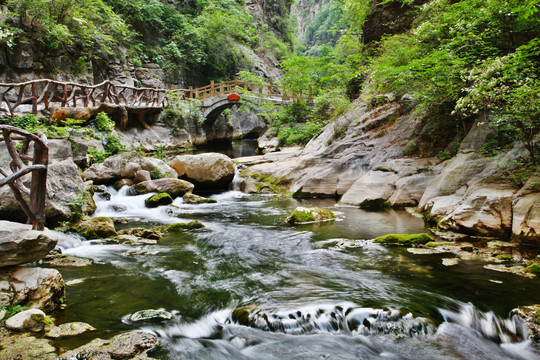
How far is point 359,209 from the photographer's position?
9734 millimetres

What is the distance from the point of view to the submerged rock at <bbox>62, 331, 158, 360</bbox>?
9.14 ft

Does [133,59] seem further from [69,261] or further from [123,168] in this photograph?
[69,261]

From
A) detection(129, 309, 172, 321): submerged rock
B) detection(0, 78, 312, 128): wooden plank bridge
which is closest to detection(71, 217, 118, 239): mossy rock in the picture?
detection(129, 309, 172, 321): submerged rock

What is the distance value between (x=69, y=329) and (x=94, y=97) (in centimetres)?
1736

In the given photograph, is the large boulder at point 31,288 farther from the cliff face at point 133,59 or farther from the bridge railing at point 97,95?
the cliff face at point 133,59

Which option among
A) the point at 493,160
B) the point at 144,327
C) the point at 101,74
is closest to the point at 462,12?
the point at 493,160

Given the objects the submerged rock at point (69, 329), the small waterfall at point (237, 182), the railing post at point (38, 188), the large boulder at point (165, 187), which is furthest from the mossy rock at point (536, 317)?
the small waterfall at point (237, 182)

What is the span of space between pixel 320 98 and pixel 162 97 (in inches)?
418

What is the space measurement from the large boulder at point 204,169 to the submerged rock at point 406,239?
27.6ft

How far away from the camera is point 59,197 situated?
24.1 ft

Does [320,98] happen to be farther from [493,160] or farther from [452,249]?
[452,249]

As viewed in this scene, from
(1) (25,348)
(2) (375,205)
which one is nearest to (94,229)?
(1) (25,348)

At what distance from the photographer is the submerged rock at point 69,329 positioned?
10.2ft

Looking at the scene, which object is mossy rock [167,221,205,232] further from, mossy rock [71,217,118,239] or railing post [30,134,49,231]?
railing post [30,134,49,231]
